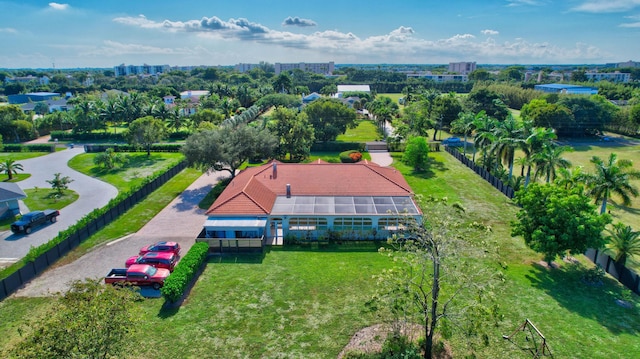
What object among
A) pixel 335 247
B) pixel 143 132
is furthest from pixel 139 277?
pixel 143 132

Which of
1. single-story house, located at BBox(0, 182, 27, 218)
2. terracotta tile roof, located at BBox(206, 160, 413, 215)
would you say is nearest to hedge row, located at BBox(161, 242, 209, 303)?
terracotta tile roof, located at BBox(206, 160, 413, 215)

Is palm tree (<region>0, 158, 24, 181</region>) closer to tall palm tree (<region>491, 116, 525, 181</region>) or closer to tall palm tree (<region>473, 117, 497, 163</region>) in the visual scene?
tall palm tree (<region>491, 116, 525, 181</region>)

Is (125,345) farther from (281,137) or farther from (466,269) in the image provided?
(281,137)

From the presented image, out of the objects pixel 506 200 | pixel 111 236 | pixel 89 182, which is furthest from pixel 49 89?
pixel 506 200

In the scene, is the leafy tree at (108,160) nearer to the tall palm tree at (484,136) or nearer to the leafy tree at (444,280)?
the leafy tree at (444,280)

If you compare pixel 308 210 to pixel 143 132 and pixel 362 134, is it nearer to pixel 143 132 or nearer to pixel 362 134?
pixel 143 132

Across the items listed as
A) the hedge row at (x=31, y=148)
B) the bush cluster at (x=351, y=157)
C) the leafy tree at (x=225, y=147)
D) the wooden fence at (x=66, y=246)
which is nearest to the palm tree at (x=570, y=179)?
the bush cluster at (x=351, y=157)

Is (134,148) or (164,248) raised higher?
(134,148)
